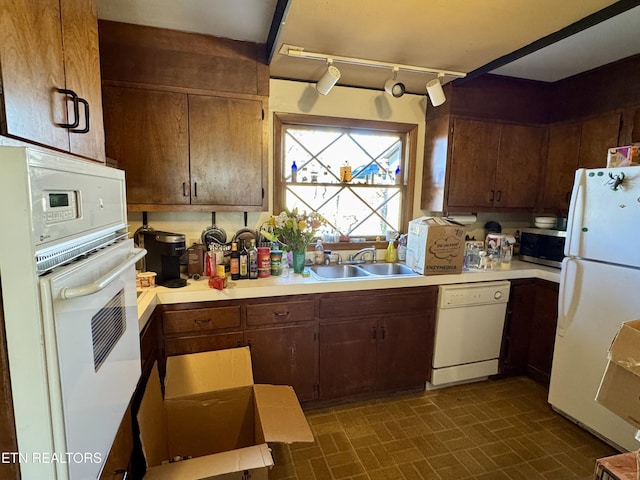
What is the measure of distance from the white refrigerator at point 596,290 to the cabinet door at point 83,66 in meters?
2.50

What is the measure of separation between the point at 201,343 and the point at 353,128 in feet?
6.53

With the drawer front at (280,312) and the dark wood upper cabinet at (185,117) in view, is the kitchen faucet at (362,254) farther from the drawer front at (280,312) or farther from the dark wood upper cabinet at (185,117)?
the dark wood upper cabinet at (185,117)

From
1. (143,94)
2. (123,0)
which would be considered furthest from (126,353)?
(123,0)

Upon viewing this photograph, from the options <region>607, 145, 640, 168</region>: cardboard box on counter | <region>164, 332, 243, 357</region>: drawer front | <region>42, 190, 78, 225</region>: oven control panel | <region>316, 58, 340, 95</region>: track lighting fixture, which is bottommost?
<region>164, 332, 243, 357</region>: drawer front

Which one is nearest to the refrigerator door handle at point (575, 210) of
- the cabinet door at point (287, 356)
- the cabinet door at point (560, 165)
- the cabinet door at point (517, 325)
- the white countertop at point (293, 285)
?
the white countertop at point (293, 285)

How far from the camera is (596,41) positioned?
201 centimetres

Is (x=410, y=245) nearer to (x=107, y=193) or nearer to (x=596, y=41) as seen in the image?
(x=596, y=41)

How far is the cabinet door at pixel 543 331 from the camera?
2480 mm

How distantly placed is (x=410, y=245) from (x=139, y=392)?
1.97 meters

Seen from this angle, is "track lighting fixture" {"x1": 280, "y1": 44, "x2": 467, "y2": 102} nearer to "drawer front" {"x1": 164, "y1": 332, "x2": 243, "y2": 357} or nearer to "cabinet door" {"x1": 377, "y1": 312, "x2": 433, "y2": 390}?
"cabinet door" {"x1": 377, "y1": 312, "x2": 433, "y2": 390}

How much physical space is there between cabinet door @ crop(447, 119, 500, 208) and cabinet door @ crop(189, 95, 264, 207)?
1551mm

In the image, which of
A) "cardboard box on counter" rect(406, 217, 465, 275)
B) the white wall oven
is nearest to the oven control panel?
the white wall oven

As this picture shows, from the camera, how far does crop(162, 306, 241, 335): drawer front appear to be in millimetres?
1867

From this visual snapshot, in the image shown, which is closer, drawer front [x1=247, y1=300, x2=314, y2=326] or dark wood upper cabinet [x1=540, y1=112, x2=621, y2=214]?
drawer front [x1=247, y1=300, x2=314, y2=326]
